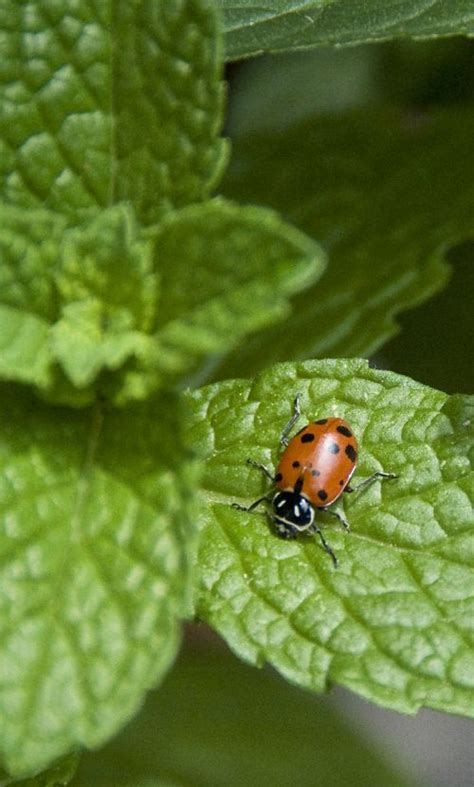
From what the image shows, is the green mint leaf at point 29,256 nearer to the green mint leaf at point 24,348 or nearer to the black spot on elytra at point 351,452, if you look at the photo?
the green mint leaf at point 24,348

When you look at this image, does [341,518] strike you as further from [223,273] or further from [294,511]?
[223,273]

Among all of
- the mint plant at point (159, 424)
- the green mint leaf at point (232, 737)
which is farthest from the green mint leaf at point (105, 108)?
the green mint leaf at point (232, 737)

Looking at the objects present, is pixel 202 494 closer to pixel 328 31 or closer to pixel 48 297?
pixel 48 297

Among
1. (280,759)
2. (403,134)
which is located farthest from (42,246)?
(280,759)

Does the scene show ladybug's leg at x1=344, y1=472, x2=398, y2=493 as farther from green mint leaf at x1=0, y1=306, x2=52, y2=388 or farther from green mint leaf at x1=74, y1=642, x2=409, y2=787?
green mint leaf at x1=74, y1=642, x2=409, y2=787

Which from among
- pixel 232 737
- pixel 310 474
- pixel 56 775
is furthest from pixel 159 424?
pixel 232 737
